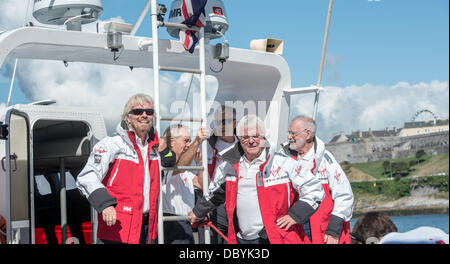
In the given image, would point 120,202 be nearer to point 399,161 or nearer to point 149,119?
point 149,119

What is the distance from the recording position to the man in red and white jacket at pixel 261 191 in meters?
4.16

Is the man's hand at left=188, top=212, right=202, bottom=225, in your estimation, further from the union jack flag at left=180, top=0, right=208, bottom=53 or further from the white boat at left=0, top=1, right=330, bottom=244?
the union jack flag at left=180, top=0, right=208, bottom=53

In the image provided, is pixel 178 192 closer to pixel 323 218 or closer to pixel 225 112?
pixel 225 112

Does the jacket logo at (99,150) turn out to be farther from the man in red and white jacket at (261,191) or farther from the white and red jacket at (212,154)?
the white and red jacket at (212,154)

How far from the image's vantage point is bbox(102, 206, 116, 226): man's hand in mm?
3809

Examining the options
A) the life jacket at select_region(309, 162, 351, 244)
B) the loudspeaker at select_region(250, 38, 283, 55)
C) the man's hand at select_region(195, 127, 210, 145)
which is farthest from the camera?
the loudspeaker at select_region(250, 38, 283, 55)

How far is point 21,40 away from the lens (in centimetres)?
444

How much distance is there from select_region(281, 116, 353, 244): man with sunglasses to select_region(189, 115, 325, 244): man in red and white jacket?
38 centimetres

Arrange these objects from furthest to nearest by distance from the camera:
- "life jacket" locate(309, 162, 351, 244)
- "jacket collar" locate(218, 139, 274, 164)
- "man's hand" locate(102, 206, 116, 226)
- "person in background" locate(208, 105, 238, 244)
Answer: "person in background" locate(208, 105, 238, 244) → "life jacket" locate(309, 162, 351, 244) → "jacket collar" locate(218, 139, 274, 164) → "man's hand" locate(102, 206, 116, 226)

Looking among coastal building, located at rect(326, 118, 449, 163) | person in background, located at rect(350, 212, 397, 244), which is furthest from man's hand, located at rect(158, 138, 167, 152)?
coastal building, located at rect(326, 118, 449, 163)

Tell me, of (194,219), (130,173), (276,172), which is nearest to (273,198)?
(276,172)

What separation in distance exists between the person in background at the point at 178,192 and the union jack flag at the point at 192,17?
718mm
